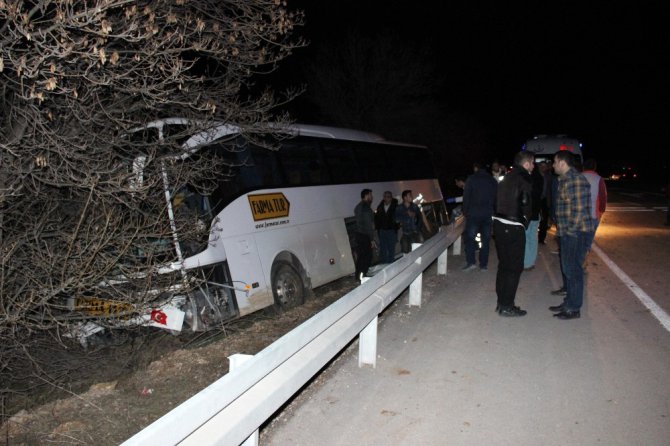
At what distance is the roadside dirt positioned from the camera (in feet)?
13.6

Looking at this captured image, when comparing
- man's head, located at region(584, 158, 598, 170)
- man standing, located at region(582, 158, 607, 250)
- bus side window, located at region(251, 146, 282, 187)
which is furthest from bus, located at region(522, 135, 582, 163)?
bus side window, located at region(251, 146, 282, 187)

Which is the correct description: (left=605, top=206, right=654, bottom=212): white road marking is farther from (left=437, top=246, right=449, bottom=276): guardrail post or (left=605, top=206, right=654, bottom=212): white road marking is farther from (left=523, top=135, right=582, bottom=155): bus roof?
(left=437, top=246, right=449, bottom=276): guardrail post

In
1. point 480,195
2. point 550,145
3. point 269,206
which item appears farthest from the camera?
point 550,145

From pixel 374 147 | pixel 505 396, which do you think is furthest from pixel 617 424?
pixel 374 147

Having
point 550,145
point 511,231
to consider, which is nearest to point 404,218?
point 511,231

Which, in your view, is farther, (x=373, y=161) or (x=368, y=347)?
(x=373, y=161)

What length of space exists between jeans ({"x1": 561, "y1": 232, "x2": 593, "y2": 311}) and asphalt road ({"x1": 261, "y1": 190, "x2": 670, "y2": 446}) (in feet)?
0.93

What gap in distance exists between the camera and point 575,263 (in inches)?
249

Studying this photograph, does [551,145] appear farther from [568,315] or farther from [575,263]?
[568,315]

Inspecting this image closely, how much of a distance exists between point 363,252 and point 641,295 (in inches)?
177

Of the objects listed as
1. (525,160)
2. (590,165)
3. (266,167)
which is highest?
(266,167)

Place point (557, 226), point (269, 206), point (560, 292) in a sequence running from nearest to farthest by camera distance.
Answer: point (557, 226) → point (560, 292) → point (269, 206)

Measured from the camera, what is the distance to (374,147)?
12086mm

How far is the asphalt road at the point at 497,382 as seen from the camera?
373 cm
